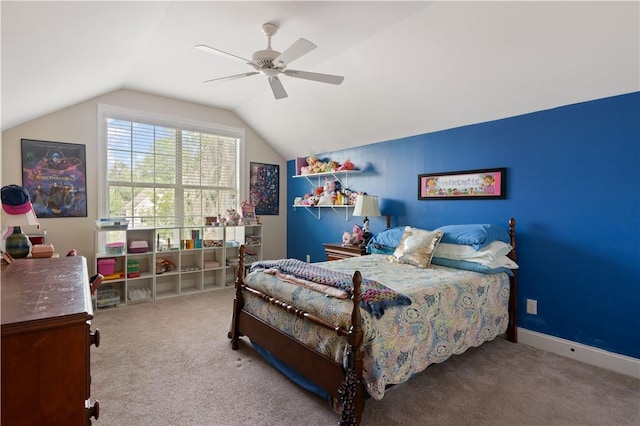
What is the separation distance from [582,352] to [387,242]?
6.16 ft

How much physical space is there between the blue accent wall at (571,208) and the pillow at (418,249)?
592 millimetres

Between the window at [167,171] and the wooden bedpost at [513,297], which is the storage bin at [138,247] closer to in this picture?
the window at [167,171]

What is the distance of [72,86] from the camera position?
3.22m

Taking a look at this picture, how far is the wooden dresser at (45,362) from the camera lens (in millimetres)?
772

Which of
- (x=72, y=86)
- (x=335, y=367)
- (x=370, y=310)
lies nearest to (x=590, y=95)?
(x=370, y=310)

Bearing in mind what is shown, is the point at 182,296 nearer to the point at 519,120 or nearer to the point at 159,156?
the point at 159,156

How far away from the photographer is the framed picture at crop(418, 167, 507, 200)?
3.25 m

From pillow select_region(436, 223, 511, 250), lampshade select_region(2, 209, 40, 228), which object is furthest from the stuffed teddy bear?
lampshade select_region(2, 209, 40, 228)

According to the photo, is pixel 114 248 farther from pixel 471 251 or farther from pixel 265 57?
pixel 471 251

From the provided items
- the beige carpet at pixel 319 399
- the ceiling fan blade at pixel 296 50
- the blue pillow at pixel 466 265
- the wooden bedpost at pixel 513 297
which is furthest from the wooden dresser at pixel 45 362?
the wooden bedpost at pixel 513 297

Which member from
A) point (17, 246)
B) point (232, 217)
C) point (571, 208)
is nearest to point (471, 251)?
point (571, 208)

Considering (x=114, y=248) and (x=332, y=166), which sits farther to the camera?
(x=332, y=166)

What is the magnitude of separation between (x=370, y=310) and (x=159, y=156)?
13.1ft

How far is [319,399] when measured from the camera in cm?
216
